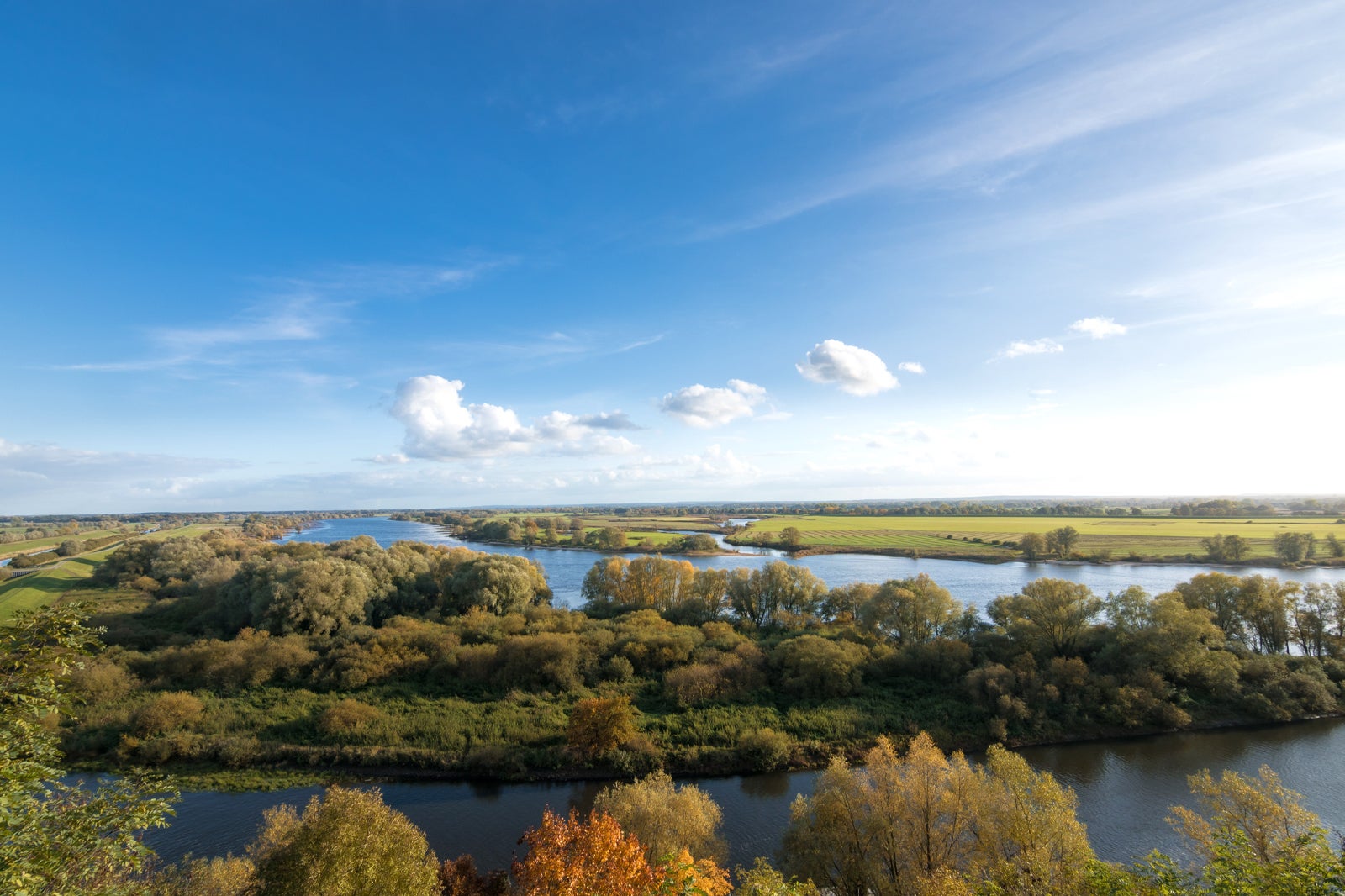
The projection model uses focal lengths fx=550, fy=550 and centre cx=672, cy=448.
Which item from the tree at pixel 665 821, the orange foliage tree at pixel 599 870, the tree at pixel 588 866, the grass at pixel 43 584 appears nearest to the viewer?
the orange foliage tree at pixel 599 870

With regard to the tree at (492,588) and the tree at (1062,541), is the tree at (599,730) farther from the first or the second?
the tree at (1062,541)

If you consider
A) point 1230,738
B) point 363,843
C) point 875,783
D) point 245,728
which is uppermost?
point 363,843

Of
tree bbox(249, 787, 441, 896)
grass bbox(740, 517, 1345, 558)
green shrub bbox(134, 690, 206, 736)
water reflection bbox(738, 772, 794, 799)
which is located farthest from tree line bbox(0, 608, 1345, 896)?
grass bbox(740, 517, 1345, 558)

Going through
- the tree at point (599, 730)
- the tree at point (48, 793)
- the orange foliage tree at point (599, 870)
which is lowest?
the tree at point (599, 730)

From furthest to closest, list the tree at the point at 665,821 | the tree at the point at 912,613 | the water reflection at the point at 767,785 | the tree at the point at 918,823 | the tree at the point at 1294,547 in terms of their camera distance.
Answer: the tree at the point at 1294,547
the tree at the point at 912,613
the water reflection at the point at 767,785
the tree at the point at 665,821
the tree at the point at 918,823

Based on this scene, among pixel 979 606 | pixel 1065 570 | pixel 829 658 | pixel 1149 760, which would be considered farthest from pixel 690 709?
pixel 1065 570

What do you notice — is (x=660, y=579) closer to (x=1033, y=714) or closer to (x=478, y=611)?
(x=478, y=611)

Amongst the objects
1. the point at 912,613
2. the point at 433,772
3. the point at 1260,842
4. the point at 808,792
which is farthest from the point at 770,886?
the point at 912,613

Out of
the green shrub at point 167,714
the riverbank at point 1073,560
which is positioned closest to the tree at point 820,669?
the green shrub at point 167,714
